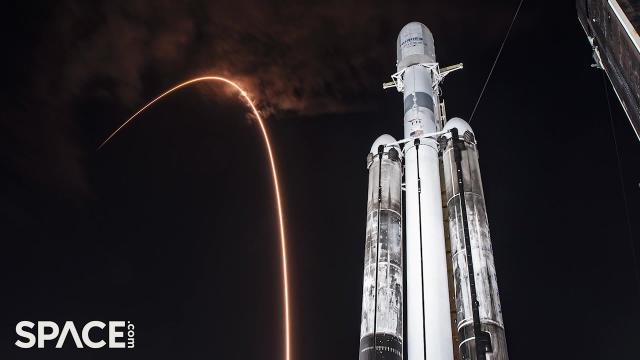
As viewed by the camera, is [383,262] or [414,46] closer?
[383,262]

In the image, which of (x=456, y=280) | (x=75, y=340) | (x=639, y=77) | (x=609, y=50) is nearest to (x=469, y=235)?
(x=456, y=280)

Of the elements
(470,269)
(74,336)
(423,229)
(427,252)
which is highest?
(423,229)

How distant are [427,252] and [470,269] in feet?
4.72

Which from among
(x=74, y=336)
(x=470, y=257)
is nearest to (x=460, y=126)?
(x=470, y=257)

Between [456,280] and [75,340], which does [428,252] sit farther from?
[75,340]

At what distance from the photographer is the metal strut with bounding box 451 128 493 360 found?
11922 mm

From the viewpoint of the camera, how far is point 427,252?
14.3 m

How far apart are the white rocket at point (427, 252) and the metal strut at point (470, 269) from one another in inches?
0.7

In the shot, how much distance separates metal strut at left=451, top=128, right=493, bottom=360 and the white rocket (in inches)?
0.7

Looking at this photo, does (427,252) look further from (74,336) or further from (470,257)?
(74,336)

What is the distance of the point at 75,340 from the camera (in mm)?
19750

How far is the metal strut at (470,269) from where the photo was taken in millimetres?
11922

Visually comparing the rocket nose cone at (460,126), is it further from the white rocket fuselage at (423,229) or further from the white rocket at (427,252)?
the white rocket fuselage at (423,229)

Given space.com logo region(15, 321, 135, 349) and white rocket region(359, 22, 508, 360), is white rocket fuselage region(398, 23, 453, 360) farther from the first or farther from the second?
space.com logo region(15, 321, 135, 349)
